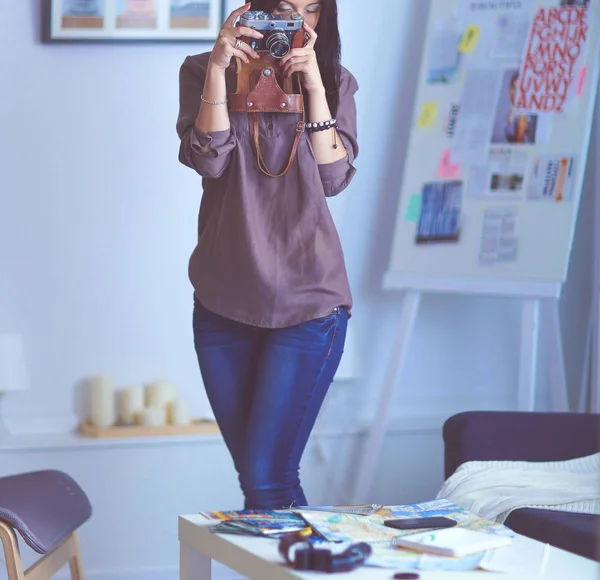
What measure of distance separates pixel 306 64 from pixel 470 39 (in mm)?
988

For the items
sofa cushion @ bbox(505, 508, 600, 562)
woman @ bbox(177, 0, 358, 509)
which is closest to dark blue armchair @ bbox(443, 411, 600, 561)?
sofa cushion @ bbox(505, 508, 600, 562)

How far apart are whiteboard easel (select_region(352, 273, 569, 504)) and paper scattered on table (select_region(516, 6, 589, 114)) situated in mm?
482

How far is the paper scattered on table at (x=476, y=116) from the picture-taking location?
7.98 feet

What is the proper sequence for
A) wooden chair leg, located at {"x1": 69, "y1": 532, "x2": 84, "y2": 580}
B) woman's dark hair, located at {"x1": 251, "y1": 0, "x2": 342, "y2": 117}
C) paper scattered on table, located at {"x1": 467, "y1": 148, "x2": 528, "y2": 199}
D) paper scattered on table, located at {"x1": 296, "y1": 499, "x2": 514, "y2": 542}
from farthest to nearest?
paper scattered on table, located at {"x1": 467, "y1": 148, "x2": 528, "y2": 199}
wooden chair leg, located at {"x1": 69, "y1": 532, "x2": 84, "y2": 580}
woman's dark hair, located at {"x1": 251, "y1": 0, "x2": 342, "y2": 117}
paper scattered on table, located at {"x1": 296, "y1": 499, "x2": 514, "y2": 542}

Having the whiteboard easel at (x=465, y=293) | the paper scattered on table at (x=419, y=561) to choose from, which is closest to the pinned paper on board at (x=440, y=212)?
the whiteboard easel at (x=465, y=293)

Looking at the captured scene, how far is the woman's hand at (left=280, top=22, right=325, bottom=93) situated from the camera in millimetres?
1626

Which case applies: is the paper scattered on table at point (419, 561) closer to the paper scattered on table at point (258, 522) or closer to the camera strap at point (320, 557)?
the camera strap at point (320, 557)

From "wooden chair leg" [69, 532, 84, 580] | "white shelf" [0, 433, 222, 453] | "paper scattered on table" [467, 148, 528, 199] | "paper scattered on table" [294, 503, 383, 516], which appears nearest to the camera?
"paper scattered on table" [294, 503, 383, 516]

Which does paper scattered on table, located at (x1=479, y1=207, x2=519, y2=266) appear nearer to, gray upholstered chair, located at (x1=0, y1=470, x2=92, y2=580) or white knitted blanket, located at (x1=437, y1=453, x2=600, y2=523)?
white knitted blanket, located at (x1=437, y1=453, x2=600, y2=523)

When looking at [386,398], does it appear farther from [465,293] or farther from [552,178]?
[552,178]

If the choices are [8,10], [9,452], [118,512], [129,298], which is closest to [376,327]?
[129,298]

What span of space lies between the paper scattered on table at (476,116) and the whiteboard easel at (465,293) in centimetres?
34

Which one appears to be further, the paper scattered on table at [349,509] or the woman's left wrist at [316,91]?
the woman's left wrist at [316,91]

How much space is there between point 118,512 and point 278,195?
111 cm
